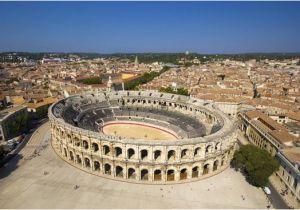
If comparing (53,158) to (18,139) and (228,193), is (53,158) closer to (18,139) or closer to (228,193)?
(18,139)

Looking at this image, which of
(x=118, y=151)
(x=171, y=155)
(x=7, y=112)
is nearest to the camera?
(x=171, y=155)

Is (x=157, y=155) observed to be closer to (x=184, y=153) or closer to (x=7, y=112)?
(x=184, y=153)

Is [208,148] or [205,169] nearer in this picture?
[208,148]

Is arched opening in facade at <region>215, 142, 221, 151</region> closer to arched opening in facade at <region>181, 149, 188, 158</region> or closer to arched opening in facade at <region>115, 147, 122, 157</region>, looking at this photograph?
arched opening in facade at <region>181, 149, 188, 158</region>

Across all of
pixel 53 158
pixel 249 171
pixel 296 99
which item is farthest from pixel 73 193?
pixel 296 99

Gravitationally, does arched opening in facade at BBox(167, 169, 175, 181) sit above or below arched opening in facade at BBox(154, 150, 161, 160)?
below

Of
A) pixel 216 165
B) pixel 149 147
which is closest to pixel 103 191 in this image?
pixel 149 147

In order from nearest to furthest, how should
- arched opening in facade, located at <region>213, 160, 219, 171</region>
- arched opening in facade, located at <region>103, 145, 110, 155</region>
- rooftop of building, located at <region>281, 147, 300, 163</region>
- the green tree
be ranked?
1. the green tree
2. rooftop of building, located at <region>281, 147, 300, 163</region>
3. arched opening in facade, located at <region>103, 145, 110, 155</region>
4. arched opening in facade, located at <region>213, 160, 219, 171</region>

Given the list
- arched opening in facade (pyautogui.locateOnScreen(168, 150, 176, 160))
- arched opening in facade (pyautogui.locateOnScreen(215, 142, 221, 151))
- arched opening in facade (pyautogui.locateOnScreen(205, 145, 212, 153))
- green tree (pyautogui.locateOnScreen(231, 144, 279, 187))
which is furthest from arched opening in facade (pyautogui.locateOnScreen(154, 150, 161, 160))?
green tree (pyautogui.locateOnScreen(231, 144, 279, 187))
